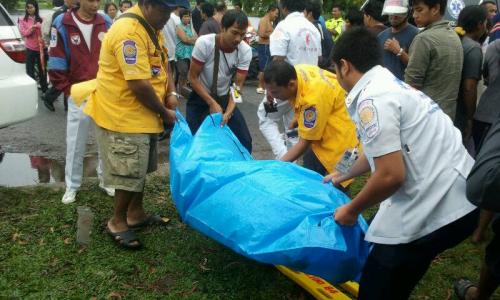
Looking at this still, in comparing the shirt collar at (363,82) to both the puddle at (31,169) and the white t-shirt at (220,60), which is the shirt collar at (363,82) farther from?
the puddle at (31,169)

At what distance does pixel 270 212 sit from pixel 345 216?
397 millimetres

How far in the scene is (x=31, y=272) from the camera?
10.4 ft

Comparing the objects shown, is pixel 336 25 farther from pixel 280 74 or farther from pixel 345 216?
pixel 345 216

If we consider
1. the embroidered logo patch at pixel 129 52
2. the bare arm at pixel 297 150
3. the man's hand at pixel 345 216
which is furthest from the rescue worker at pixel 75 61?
the man's hand at pixel 345 216

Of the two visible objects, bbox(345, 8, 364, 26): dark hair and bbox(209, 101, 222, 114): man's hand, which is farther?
bbox(345, 8, 364, 26): dark hair

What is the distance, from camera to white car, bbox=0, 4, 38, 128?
4031 mm

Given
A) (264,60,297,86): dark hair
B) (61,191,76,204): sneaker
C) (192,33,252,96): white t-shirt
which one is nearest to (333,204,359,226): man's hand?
(264,60,297,86): dark hair

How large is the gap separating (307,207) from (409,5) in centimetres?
269

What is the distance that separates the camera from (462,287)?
3.07 meters

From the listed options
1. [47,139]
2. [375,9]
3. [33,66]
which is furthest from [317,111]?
[33,66]

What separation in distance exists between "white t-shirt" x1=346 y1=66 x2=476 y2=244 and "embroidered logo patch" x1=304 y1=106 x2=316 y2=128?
1068mm

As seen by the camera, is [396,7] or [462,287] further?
[396,7]

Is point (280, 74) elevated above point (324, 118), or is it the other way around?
point (280, 74)

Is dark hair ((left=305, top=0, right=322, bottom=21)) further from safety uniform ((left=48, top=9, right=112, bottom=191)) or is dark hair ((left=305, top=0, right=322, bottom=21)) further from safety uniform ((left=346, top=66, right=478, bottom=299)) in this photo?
safety uniform ((left=346, top=66, right=478, bottom=299))
